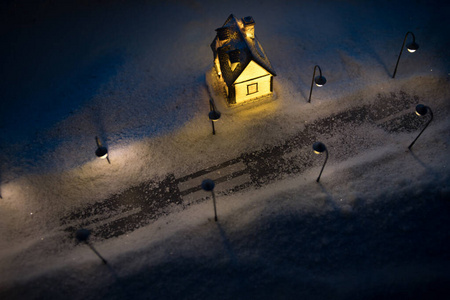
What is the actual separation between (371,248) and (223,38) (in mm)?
15662

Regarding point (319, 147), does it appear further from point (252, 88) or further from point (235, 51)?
point (235, 51)

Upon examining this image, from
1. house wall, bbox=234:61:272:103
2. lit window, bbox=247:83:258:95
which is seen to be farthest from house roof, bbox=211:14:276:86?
lit window, bbox=247:83:258:95

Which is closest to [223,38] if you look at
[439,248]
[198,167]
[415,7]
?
[198,167]

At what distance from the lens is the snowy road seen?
18391 millimetres

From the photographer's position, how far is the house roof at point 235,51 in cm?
1891

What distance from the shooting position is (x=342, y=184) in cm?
1875

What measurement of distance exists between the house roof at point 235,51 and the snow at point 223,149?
3.35m

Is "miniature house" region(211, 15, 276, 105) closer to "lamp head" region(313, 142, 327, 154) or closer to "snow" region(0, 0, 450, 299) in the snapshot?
"snow" region(0, 0, 450, 299)

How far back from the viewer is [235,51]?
18.8 metres

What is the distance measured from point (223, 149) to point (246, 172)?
2.37m

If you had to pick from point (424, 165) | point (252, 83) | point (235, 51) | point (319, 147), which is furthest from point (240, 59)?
point (424, 165)

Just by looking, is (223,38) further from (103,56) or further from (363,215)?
(363,215)

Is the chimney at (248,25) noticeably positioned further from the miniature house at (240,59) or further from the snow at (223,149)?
the snow at (223,149)

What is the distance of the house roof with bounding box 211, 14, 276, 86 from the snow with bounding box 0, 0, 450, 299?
3.35 meters
